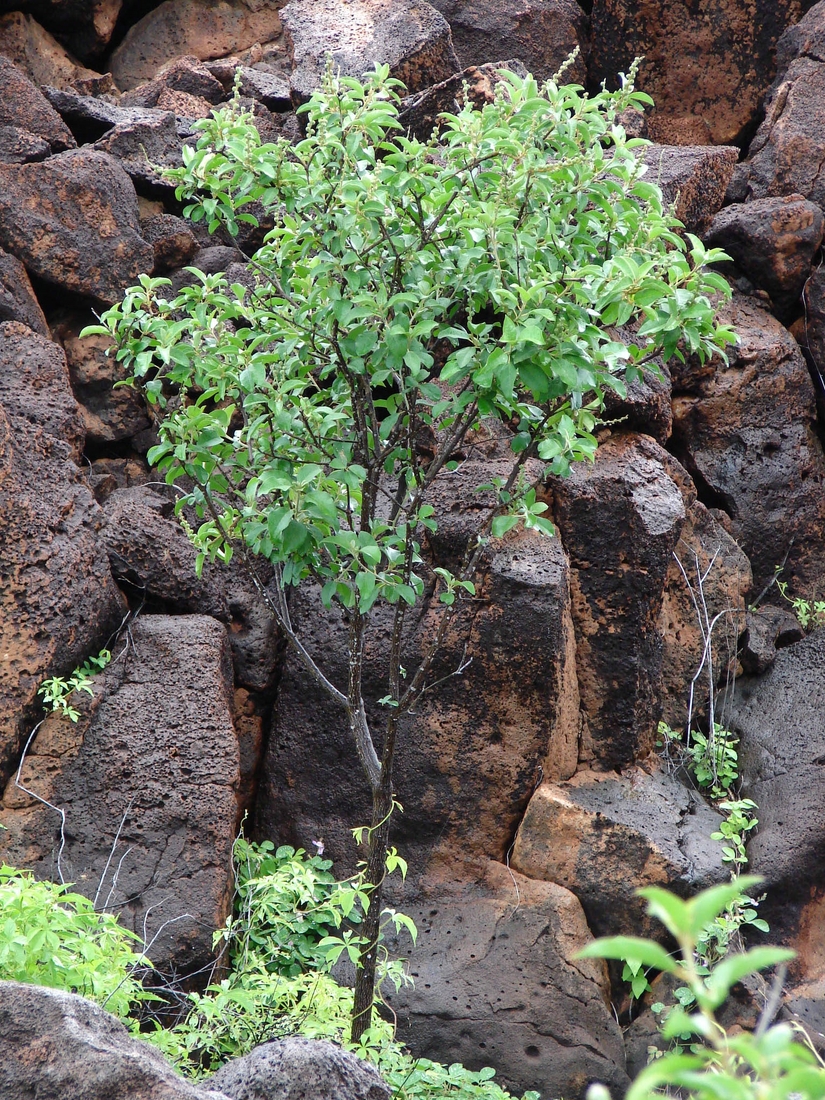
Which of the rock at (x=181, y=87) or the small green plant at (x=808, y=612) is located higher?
the rock at (x=181, y=87)

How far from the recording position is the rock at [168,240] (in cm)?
616

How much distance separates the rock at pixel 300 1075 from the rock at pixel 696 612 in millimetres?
3584

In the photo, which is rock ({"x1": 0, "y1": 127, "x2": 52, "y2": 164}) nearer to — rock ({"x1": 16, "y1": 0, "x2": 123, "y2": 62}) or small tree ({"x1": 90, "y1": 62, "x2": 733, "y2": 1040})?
small tree ({"x1": 90, "y1": 62, "x2": 733, "y2": 1040})

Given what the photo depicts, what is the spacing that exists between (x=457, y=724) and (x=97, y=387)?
8.73 feet

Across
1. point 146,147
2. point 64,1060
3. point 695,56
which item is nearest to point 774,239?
point 695,56

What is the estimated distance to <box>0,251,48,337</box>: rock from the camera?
5.20 meters

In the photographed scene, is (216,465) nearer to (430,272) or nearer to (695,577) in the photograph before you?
(430,272)

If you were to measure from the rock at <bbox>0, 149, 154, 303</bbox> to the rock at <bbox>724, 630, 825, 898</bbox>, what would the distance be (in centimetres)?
428

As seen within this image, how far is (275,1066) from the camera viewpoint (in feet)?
8.97

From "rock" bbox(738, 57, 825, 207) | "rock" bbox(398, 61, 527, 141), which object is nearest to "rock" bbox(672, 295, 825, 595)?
"rock" bbox(738, 57, 825, 207)

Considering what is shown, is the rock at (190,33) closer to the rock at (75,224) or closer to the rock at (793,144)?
the rock at (75,224)

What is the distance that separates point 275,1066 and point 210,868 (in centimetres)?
193

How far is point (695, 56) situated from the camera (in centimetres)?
809

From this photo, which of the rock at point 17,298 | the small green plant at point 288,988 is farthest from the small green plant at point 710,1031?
the rock at point 17,298
